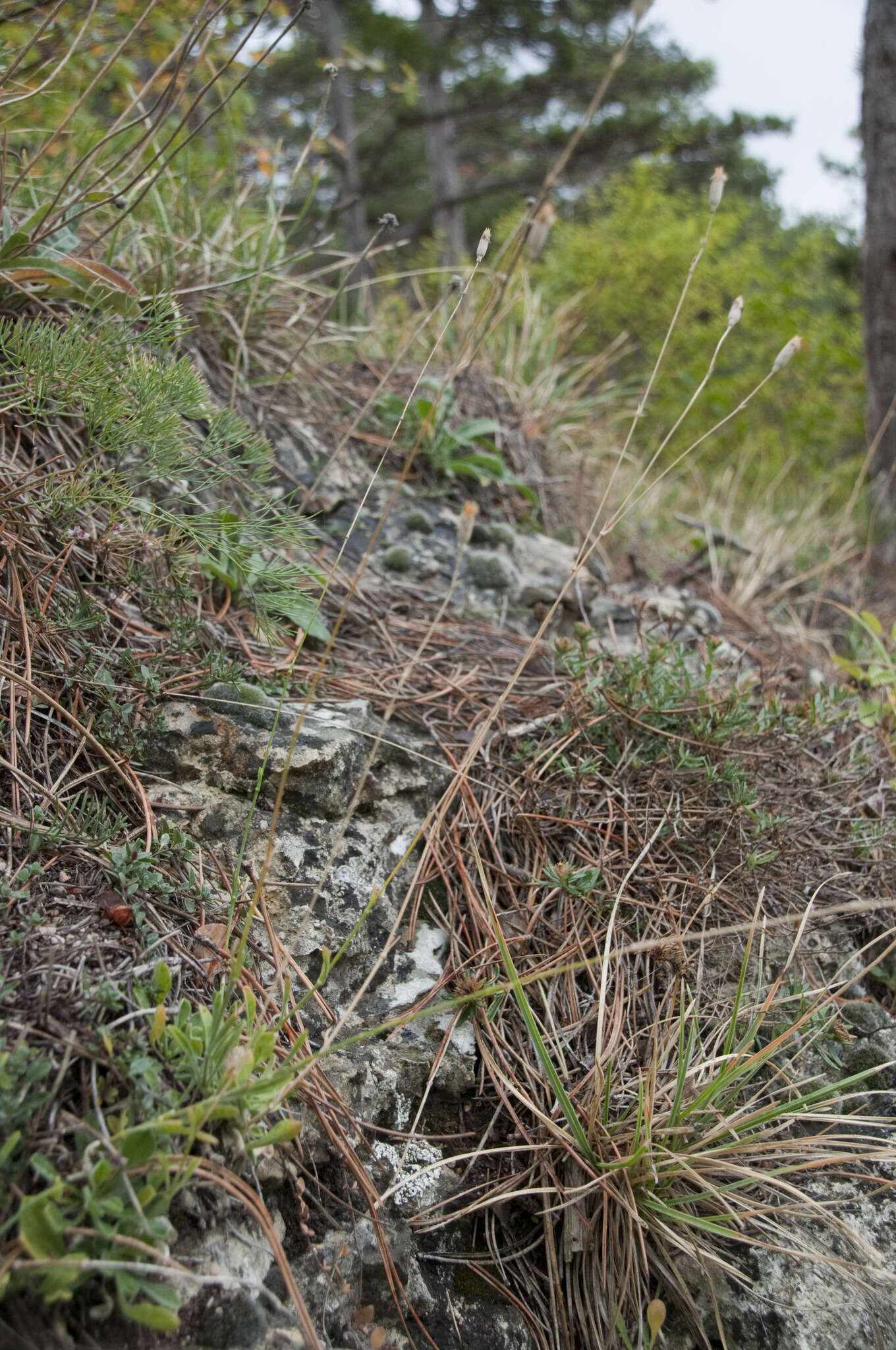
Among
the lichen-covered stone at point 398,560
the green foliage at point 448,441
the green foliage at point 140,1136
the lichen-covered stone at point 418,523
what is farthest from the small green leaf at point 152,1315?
the green foliage at point 448,441

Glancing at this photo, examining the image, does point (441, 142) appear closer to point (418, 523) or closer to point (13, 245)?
point (418, 523)

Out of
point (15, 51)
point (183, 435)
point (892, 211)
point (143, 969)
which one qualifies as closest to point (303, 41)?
point (892, 211)

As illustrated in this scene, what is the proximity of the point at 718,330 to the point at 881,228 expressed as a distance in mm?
1738

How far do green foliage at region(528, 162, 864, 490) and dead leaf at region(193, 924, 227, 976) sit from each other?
17.2ft

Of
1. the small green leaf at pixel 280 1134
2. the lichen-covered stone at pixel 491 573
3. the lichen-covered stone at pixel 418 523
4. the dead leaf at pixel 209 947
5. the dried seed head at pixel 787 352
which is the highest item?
the dried seed head at pixel 787 352

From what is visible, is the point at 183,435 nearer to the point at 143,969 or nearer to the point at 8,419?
the point at 8,419

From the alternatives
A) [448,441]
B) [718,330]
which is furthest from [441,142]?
[448,441]

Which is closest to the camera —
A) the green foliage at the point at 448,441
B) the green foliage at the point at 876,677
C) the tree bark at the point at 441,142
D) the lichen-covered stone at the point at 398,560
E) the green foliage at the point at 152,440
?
the green foliage at the point at 152,440

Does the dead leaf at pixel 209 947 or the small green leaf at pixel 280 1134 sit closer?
the small green leaf at pixel 280 1134

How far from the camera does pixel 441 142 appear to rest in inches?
461

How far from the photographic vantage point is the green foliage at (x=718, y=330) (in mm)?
6465

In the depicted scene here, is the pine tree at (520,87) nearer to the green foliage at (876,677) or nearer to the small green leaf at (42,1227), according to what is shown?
the green foliage at (876,677)

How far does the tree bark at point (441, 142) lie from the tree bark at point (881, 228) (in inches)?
287

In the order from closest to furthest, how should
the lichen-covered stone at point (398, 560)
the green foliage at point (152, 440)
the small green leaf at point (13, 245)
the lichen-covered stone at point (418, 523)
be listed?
1. the green foliage at point (152, 440)
2. the small green leaf at point (13, 245)
3. the lichen-covered stone at point (398, 560)
4. the lichen-covered stone at point (418, 523)
